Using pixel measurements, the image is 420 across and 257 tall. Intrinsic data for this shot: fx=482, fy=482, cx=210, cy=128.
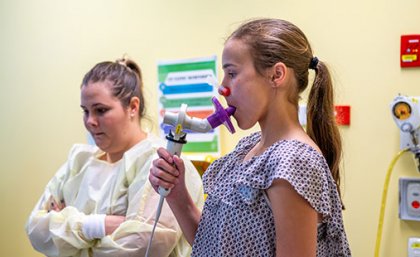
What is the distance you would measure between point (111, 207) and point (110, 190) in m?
0.07

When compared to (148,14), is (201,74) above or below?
below

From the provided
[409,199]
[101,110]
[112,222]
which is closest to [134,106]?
[101,110]

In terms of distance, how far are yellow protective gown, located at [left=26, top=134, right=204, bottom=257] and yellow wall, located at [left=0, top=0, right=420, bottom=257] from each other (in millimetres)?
591

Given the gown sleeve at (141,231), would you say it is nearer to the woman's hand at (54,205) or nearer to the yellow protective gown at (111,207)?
the yellow protective gown at (111,207)

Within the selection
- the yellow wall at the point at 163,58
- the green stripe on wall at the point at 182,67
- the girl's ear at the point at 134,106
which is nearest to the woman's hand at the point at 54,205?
the girl's ear at the point at 134,106

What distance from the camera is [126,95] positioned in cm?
173

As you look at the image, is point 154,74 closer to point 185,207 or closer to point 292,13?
point 292,13

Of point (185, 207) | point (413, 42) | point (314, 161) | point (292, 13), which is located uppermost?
point (292, 13)

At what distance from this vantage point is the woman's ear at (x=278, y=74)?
3.19ft

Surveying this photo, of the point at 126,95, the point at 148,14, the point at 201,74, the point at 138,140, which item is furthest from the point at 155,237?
the point at 148,14

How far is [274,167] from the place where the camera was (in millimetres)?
930

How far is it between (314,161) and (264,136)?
0.49 ft

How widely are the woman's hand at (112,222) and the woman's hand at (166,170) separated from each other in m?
0.49

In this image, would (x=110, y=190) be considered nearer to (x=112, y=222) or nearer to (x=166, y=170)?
(x=112, y=222)
